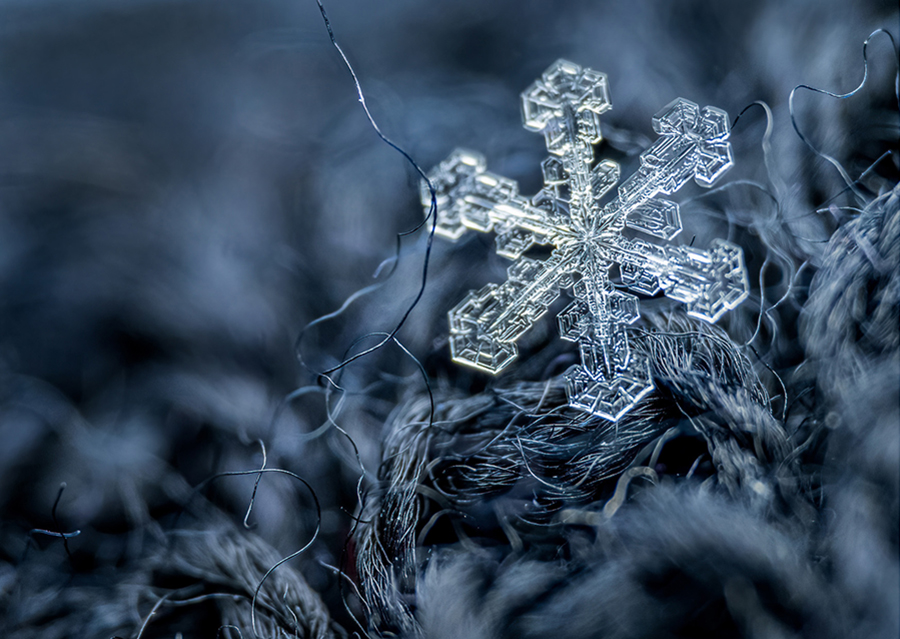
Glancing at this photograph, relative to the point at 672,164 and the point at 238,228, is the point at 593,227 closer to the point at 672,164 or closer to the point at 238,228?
the point at 672,164

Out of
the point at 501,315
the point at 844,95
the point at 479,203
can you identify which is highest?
the point at 844,95

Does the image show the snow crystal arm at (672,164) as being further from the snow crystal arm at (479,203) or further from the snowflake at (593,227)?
the snow crystal arm at (479,203)

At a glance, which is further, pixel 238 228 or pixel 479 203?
pixel 238 228

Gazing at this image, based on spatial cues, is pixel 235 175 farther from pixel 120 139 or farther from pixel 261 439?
pixel 261 439

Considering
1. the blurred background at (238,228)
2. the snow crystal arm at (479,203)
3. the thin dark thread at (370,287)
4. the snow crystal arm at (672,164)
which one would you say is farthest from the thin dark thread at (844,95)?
the thin dark thread at (370,287)

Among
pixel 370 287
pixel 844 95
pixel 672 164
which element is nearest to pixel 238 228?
pixel 370 287

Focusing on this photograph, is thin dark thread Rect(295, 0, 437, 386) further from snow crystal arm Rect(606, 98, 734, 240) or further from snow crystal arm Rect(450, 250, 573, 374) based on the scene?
snow crystal arm Rect(606, 98, 734, 240)

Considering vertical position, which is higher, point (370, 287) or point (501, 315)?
point (501, 315)
